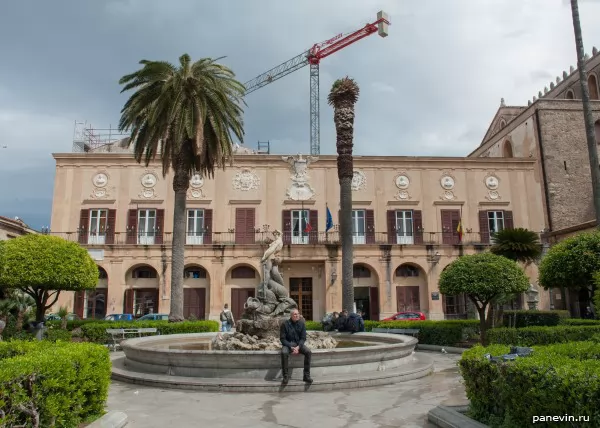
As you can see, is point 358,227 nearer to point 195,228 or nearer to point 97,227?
point 195,228

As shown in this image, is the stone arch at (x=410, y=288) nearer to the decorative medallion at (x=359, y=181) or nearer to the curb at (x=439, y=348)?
the decorative medallion at (x=359, y=181)

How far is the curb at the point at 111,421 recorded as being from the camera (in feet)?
19.9

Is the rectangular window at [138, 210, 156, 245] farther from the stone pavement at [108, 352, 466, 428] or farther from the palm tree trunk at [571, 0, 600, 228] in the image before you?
the palm tree trunk at [571, 0, 600, 228]

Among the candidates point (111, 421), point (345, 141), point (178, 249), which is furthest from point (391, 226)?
point (111, 421)

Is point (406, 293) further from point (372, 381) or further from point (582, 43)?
point (372, 381)

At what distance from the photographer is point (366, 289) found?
1277 inches

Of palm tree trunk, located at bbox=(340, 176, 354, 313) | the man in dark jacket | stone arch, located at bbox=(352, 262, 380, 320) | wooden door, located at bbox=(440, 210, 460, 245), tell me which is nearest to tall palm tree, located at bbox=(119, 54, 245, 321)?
palm tree trunk, located at bbox=(340, 176, 354, 313)

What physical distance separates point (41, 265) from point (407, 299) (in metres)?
22.1

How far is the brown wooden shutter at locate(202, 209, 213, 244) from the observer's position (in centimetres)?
3148

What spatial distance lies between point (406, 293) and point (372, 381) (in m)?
23.2

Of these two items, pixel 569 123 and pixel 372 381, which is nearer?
pixel 372 381

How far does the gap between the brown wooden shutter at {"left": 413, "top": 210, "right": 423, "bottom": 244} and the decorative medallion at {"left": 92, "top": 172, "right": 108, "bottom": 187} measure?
67.9 feet

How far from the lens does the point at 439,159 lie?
1328 inches

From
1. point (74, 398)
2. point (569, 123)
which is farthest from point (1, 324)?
point (569, 123)
